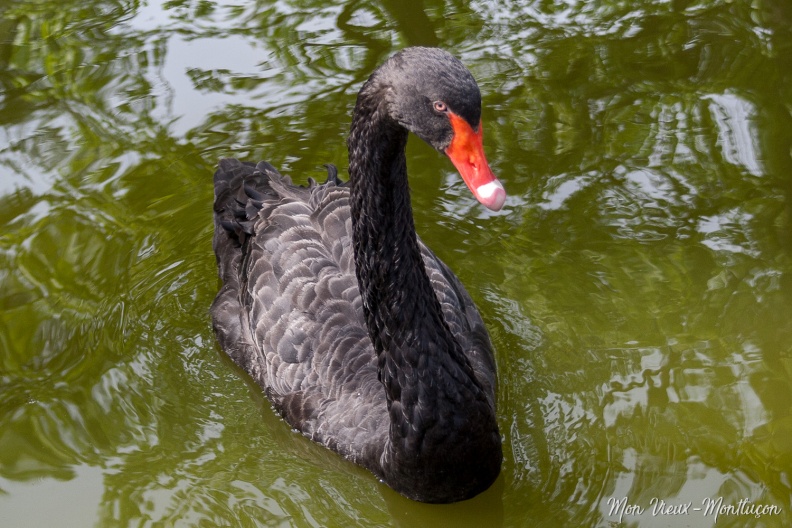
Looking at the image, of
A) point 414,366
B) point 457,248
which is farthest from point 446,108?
point 457,248

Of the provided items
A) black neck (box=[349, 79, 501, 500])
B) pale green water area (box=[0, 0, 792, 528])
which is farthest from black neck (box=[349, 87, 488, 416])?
pale green water area (box=[0, 0, 792, 528])

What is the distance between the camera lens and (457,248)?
222 inches

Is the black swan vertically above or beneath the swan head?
beneath

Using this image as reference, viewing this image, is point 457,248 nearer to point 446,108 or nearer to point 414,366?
point 414,366

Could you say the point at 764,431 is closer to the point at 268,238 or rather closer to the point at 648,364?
the point at 648,364

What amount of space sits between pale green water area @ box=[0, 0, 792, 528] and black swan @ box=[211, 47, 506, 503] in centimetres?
20

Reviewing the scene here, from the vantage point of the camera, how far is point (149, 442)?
15.1 feet

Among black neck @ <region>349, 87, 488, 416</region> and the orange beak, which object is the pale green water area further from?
the orange beak

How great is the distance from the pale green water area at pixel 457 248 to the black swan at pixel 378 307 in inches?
8.0

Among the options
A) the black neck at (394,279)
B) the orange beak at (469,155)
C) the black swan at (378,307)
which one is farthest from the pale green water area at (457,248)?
the orange beak at (469,155)

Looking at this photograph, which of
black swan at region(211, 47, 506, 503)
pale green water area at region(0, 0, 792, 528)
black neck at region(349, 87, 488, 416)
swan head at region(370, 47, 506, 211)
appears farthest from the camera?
pale green water area at region(0, 0, 792, 528)

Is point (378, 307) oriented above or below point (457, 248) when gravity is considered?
above

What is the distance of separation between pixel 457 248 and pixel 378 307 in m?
1.66

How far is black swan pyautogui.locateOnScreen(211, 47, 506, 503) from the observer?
11.0 feet
